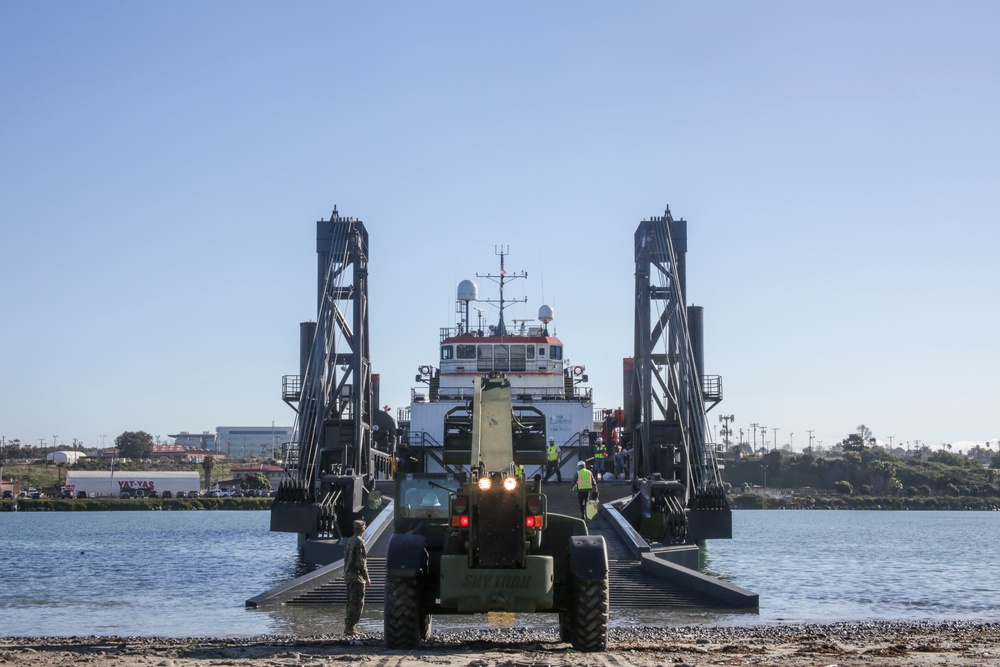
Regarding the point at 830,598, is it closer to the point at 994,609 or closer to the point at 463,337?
the point at 994,609

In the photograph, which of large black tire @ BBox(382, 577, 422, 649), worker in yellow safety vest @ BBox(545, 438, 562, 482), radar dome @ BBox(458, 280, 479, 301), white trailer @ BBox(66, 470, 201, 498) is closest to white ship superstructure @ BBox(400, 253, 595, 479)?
radar dome @ BBox(458, 280, 479, 301)

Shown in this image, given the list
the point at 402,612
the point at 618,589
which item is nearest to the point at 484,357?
the point at 618,589

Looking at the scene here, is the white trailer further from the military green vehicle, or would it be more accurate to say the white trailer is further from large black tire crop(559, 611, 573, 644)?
large black tire crop(559, 611, 573, 644)

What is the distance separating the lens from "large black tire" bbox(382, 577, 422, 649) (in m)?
11.2

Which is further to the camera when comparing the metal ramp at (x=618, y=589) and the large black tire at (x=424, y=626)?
the metal ramp at (x=618, y=589)

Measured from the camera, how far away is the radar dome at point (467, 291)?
42.0 m

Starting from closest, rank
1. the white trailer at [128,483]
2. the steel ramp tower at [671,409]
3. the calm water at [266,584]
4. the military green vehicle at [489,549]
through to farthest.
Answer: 1. the military green vehicle at [489,549]
2. the calm water at [266,584]
3. the steel ramp tower at [671,409]
4. the white trailer at [128,483]

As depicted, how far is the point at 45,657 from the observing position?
1064 centimetres

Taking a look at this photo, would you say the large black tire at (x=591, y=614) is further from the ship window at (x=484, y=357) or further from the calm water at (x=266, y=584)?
the ship window at (x=484, y=357)

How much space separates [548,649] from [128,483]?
9767 cm

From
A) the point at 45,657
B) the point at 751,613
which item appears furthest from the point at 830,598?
the point at 45,657

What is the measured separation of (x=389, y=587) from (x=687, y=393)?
61.2 feet

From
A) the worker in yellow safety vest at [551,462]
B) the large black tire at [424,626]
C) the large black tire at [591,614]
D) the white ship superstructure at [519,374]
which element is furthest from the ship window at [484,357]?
the large black tire at [591,614]

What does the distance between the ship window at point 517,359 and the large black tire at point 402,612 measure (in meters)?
28.0
